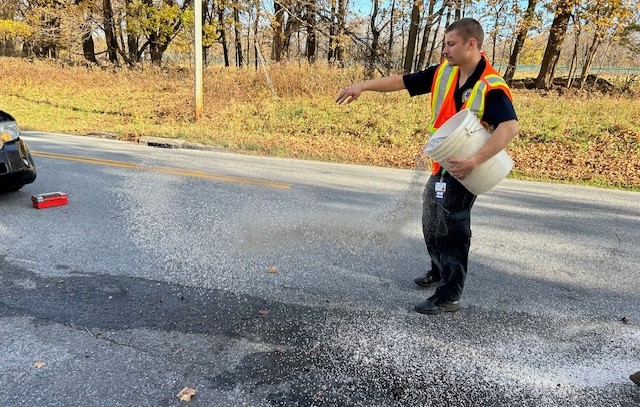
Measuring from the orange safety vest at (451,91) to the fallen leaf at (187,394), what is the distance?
1.99 meters

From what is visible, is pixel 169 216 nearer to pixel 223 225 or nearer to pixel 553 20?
pixel 223 225

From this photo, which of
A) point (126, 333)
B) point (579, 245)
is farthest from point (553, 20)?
point (126, 333)

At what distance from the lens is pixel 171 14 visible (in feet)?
77.6

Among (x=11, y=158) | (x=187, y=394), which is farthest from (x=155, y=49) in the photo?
(x=187, y=394)

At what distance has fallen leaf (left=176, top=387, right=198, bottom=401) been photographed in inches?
91.4

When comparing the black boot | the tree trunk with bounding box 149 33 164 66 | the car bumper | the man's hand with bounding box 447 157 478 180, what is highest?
the tree trunk with bounding box 149 33 164 66

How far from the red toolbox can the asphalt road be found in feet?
0.35

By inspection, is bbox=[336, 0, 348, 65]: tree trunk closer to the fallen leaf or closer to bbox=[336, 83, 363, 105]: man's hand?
bbox=[336, 83, 363, 105]: man's hand

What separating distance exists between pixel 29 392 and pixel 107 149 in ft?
26.6

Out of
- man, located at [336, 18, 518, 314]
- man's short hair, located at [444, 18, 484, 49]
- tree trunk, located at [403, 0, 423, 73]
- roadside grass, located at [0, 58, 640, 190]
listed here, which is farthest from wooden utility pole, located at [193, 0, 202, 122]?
man's short hair, located at [444, 18, 484, 49]

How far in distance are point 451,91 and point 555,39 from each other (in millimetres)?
19218

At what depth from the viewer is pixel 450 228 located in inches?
122

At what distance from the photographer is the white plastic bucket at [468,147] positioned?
2.67m

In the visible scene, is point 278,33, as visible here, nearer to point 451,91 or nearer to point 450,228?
point 451,91
